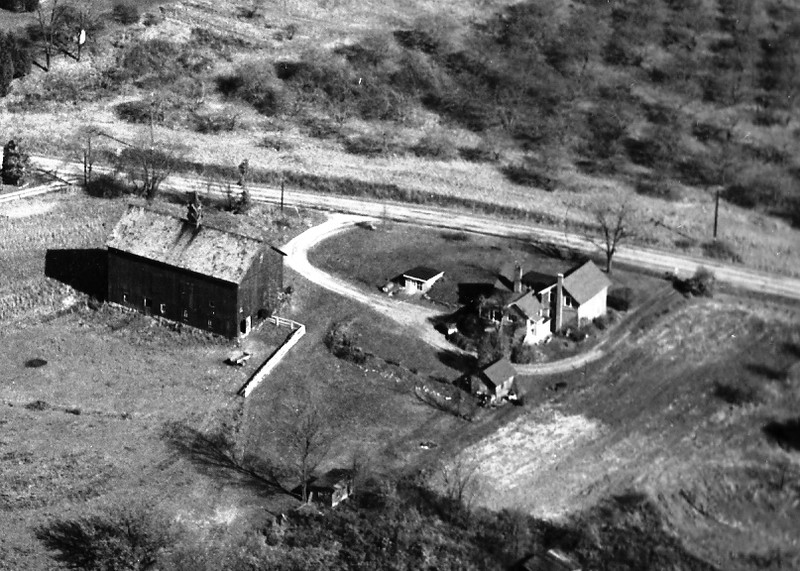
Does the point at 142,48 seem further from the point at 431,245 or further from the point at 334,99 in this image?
the point at 431,245

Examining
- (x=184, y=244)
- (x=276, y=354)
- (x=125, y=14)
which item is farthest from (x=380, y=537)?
(x=125, y=14)

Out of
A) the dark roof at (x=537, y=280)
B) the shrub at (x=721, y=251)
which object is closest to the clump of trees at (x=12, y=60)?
the dark roof at (x=537, y=280)

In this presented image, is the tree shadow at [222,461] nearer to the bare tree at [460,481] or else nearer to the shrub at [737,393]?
the bare tree at [460,481]

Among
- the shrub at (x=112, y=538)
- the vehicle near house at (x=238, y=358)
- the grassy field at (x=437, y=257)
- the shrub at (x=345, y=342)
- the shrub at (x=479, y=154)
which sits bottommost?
the shrub at (x=112, y=538)

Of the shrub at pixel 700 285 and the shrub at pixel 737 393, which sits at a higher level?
the shrub at pixel 700 285

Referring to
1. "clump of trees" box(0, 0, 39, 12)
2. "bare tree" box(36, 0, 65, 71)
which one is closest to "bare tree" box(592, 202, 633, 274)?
"bare tree" box(36, 0, 65, 71)

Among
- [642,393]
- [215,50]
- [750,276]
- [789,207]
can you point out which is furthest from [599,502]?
[215,50]
